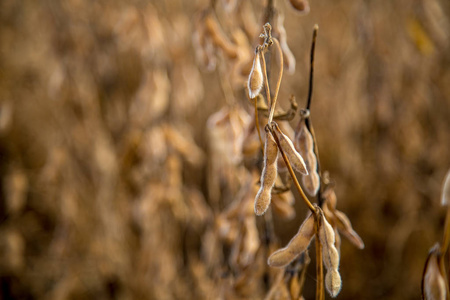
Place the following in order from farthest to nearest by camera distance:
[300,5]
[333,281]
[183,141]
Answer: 1. [183,141]
2. [300,5]
3. [333,281]

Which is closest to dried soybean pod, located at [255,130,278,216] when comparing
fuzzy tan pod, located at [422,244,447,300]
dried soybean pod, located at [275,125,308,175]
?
dried soybean pod, located at [275,125,308,175]

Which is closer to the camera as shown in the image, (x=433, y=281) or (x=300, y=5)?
(x=433, y=281)

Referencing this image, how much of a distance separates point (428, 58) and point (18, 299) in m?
1.88

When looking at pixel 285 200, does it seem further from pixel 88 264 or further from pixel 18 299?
pixel 18 299

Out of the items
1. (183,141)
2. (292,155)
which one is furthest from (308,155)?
(183,141)

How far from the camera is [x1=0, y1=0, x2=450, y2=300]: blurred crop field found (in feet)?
3.49

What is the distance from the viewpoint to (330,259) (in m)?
0.47

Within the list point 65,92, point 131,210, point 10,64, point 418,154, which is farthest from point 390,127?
point 10,64

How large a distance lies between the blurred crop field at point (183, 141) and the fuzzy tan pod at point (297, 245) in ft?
0.85

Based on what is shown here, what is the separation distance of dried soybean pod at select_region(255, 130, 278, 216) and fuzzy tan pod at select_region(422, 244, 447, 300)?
0.78 ft

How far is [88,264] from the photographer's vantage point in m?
1.41

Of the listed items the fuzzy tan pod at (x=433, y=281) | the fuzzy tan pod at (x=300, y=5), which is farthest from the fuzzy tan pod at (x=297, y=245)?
the fuzzy tan pod at (x=300, y=5)

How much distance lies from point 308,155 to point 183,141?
2.01ft

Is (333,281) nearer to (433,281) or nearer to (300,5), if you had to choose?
(433,281)
